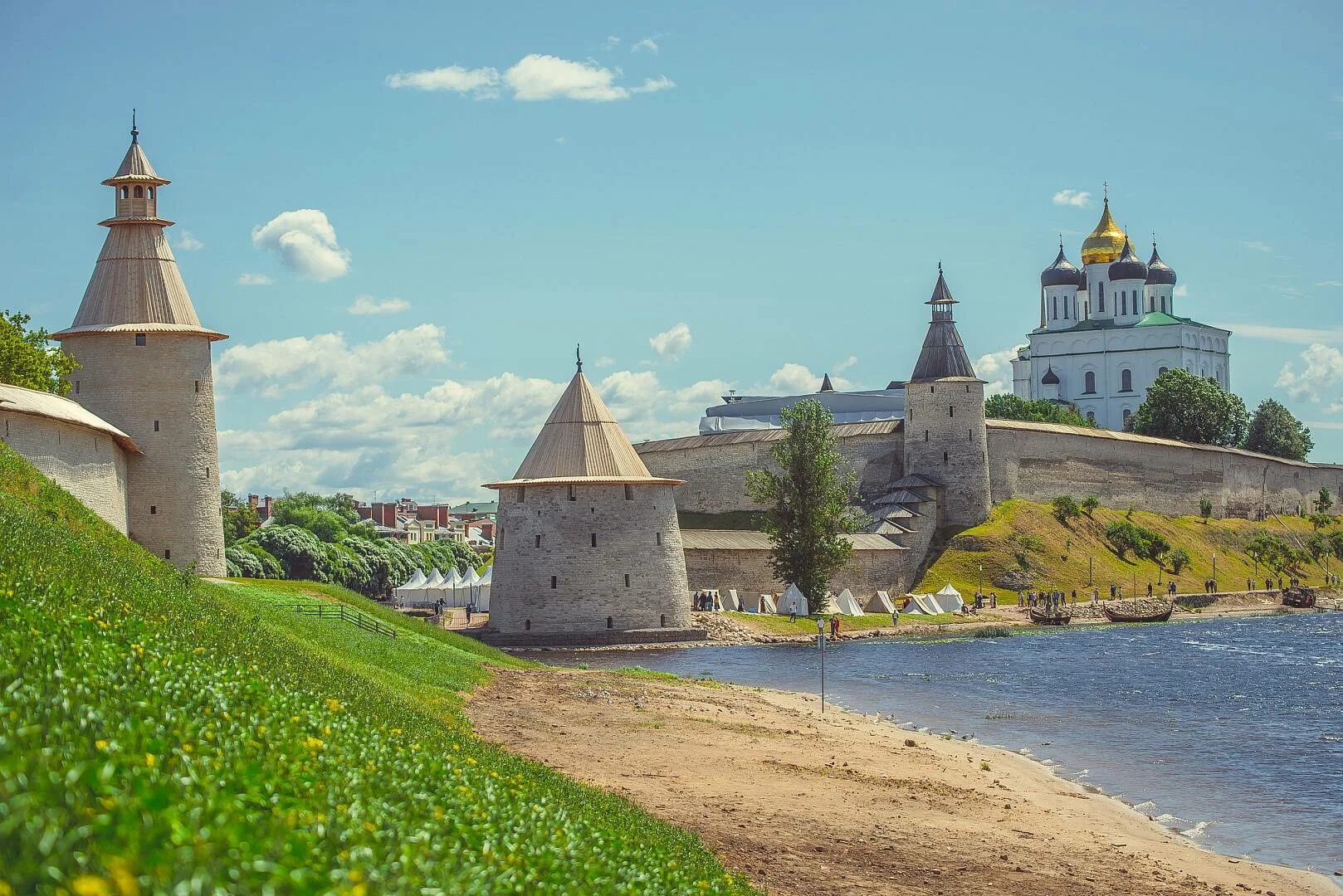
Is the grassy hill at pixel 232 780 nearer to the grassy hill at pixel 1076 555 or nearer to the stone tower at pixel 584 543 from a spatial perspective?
the stone tower at pixel 584 543

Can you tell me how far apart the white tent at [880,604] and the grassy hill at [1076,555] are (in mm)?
4877

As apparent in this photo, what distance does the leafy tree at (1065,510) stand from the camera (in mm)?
60125

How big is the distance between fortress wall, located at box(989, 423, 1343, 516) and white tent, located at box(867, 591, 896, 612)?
13.2m

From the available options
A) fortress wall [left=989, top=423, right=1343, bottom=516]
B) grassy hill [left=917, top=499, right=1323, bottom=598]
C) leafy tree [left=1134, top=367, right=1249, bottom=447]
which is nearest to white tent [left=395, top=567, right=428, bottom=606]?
grassy hill [left=917, top=499, right=1323, bottom=598]

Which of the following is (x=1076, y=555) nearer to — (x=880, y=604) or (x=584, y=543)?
(x=880, y=604)

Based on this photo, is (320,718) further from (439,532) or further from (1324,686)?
(439,532)

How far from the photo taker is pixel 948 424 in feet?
195

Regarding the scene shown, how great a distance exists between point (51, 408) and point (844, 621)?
26.4 metres

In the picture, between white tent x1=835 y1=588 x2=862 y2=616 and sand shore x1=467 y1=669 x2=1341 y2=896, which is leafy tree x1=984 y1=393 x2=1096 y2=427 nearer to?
white tent x1=835 y1=588 x2=862 y2=616

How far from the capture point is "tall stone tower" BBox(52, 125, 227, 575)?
28297 mm

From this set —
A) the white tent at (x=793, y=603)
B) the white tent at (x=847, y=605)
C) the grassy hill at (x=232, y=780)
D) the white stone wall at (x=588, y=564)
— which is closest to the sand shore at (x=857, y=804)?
the grassy hill at (x=232, y=780)

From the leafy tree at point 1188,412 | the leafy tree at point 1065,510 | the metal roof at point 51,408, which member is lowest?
the leafy tree at point 1065,510

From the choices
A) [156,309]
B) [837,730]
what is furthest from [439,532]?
[837,730]

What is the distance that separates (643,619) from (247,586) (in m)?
14.5
